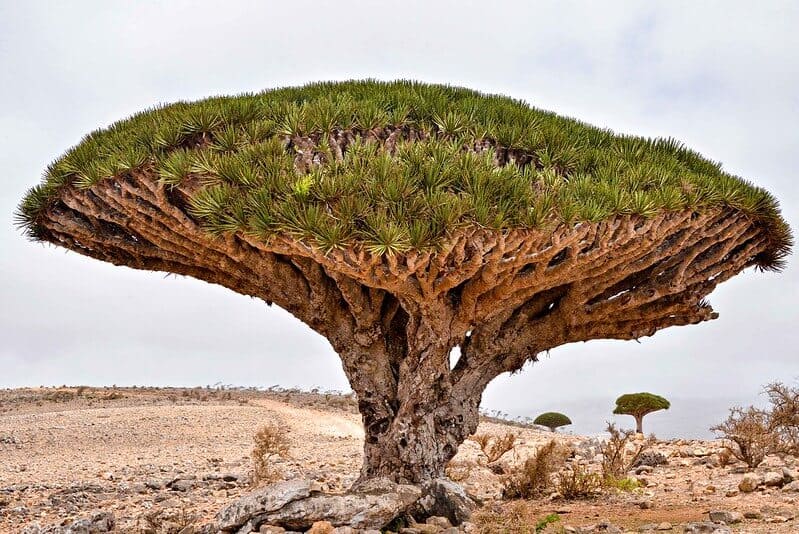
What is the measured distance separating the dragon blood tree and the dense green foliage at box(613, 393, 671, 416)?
14422 millimetres

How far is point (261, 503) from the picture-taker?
7559mm

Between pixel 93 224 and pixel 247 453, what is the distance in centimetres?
798

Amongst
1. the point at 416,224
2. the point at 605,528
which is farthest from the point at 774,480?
the point at 416,224

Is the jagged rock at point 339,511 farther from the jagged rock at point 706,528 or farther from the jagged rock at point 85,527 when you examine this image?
the jagged rock at point 706,528

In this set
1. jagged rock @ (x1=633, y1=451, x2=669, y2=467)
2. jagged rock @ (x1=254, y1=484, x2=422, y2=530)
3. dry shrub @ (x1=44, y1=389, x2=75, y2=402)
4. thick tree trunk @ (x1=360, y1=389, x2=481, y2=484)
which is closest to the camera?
jagged rock @ (x1=254, y1=484, x2=422, y2=530)

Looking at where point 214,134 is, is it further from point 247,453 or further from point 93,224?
point 247,453

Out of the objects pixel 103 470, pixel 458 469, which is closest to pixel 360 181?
pixel 458 469

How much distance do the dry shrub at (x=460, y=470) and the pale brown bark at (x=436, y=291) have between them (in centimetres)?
306

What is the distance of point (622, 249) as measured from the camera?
7906 millimetres

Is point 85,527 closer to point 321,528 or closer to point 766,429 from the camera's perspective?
point 321,528

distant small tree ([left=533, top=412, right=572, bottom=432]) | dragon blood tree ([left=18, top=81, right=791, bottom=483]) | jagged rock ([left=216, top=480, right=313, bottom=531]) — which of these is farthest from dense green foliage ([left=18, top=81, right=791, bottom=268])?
distant small tree ([left=533, top=412, right=572, bottom=432])

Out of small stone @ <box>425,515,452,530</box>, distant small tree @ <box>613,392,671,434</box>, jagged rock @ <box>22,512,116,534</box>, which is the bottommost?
jagged rock @ <box>22,512,116,534</box>

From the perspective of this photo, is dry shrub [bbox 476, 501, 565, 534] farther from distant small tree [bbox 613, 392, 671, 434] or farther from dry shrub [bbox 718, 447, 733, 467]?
distant small tree [bbox 613, 392, 671, 434]

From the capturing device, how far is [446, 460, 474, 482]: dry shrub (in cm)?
1203
